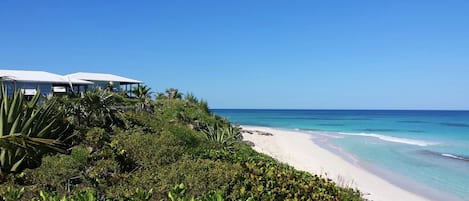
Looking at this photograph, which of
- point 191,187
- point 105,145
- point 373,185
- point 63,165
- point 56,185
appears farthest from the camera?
point 373,185

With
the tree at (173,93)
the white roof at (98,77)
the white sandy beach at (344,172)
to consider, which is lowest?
the white sandy beach at (344,172)

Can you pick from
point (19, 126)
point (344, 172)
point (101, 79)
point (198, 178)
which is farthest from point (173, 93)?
point (198, 178)

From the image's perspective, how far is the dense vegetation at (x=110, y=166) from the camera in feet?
19.9

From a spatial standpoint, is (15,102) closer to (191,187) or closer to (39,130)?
(39,130)

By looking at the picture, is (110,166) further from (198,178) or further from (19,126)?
(198,178)

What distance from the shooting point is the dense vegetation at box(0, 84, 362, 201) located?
6066 millimetres

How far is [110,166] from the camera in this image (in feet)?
28.2

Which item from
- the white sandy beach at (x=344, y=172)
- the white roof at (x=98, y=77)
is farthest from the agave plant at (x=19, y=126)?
the white roof at (x=98, y=77)

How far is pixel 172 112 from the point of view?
20.6 m

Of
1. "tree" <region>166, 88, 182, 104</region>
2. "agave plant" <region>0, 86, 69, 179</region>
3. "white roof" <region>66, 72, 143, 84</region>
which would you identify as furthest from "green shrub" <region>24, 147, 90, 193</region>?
"white roof" <region>66, 72, 143, 84</region>

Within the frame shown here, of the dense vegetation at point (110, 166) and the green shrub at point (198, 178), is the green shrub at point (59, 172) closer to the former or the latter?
the dense vegetation at point (110, 166)

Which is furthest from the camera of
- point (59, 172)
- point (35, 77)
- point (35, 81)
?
point (35, 77)

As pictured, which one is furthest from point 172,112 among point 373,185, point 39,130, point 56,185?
point 56,185

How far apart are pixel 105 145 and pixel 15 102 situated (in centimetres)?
244
